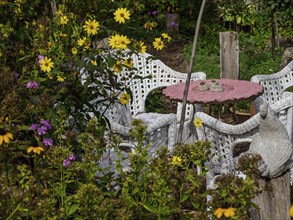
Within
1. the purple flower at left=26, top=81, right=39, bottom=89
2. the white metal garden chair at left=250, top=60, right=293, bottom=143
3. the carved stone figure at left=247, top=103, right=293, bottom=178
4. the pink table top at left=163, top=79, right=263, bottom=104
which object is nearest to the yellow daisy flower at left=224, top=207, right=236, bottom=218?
the carved stone figure at left=247, top=103, right=293, bottom=178

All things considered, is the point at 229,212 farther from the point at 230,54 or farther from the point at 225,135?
the point at 230,54

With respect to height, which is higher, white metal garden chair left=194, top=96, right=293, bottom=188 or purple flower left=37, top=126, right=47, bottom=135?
purple flower left=37, top=126, right=47, bottom=135

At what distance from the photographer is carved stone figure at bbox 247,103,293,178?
3008mm

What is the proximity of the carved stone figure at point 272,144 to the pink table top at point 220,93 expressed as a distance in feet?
7.81

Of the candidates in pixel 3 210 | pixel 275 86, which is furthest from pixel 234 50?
pixel 3 210

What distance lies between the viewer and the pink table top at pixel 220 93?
18.3ft

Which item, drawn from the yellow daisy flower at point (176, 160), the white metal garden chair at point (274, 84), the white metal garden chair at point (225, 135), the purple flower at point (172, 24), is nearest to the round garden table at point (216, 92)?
the white metal garden chair at point (274, 84)

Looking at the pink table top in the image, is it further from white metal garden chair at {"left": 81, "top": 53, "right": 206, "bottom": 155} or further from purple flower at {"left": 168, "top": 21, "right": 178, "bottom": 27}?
purple flower at {"left": 168, "top": 21, "right": 178, "bottom": 27}

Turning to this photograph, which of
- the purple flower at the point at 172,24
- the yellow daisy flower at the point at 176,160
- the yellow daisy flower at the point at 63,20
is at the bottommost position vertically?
the yellow daisy flower at the point at 176,160

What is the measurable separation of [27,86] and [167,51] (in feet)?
23.2

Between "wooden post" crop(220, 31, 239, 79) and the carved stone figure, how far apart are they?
4366 millimetres

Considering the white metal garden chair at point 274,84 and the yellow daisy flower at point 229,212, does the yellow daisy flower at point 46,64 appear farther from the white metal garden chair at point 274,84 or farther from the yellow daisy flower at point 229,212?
the white metal garden chair at point 274,84

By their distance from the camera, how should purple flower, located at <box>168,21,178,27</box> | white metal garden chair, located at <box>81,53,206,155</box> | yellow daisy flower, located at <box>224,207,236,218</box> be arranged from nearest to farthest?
yellow daisy flower, located at <box>224,207,236,218</box> < white metal garden chair, located at <box>81,53,206,155</box> < purple flower, located at <box>168,21,178,27</box>

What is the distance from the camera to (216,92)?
5777mm
